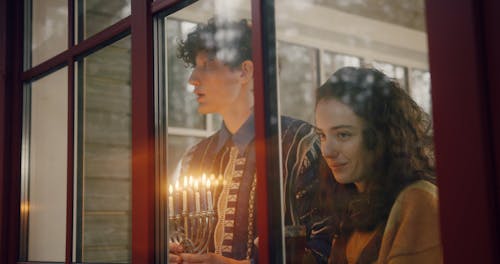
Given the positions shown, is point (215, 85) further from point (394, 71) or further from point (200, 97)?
point (394, 71)

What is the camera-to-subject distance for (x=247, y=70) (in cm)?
222

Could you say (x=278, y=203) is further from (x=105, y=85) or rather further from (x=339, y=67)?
(x=105, y=85)

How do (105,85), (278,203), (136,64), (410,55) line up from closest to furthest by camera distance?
1. (410,55)
2. (278,203)
3. (136,64)
4. (105,85)

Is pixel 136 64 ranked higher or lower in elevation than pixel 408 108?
higher

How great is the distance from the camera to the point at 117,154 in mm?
2900

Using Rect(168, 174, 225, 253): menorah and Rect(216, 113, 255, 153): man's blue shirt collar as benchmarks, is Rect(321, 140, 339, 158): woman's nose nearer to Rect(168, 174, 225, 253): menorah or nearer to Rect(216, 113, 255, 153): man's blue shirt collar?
Rect(216, 113, 255, 153): man's blue shirt collar

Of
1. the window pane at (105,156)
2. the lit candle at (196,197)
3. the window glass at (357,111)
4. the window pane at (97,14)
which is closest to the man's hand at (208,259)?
the lit candle at (196,197)

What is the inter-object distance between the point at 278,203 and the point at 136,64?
38.3 inches

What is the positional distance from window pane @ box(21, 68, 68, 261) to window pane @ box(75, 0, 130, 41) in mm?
276

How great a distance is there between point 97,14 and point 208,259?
4.39 feet

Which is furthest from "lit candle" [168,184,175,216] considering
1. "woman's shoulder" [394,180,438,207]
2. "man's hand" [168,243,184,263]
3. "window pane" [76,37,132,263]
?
"woman's shoulder" [394,180,438,207]

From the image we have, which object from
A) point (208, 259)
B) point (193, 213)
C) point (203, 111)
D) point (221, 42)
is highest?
point (221, 42)

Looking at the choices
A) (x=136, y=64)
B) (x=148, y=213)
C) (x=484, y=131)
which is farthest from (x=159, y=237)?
(x=484, y=131)

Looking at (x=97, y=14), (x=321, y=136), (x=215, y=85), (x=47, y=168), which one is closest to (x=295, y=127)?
(x=321, y=136)
